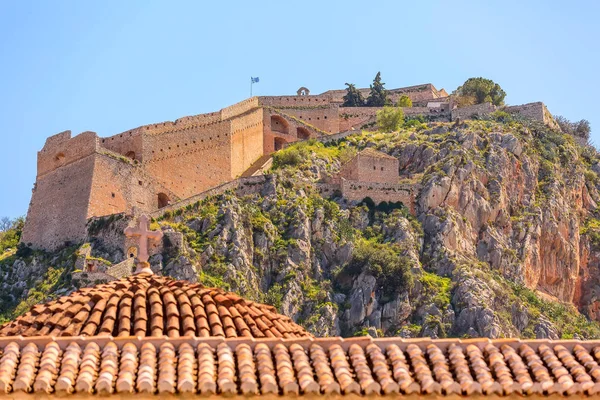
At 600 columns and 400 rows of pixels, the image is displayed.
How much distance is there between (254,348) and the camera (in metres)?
20.2

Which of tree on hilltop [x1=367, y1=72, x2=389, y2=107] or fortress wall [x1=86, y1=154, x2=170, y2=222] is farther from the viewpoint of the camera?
tree on hilltop [x1=367, y1=72, x2=389, y2=107]

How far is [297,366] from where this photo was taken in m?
19.7

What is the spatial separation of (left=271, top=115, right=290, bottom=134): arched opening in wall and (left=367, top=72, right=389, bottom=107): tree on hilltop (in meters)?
13.1

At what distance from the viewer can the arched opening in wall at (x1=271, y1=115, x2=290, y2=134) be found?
348ft

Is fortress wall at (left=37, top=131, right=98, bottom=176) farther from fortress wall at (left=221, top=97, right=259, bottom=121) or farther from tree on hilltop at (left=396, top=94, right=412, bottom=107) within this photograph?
tree on hilltop at (left=396, top=94, right=412, bottom=107)

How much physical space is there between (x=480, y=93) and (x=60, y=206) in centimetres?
4700

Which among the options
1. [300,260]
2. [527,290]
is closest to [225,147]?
[300,260]

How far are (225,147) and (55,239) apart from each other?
17.3 m

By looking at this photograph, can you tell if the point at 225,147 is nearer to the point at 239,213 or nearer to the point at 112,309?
the point at 239,213

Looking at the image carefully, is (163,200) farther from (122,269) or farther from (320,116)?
(320,116)

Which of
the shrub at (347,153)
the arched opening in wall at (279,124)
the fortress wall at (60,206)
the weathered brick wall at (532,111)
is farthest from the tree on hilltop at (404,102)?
the fortress wall at (60,206)

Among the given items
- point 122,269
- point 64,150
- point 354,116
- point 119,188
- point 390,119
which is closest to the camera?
point 122,269

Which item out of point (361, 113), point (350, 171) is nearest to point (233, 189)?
point (350, 171)

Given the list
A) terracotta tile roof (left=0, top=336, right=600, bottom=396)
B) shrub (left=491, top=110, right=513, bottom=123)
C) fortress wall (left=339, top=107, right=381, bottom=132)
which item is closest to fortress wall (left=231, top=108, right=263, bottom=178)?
fortress wall (left=339, top=107, right=381, bottom=132)
